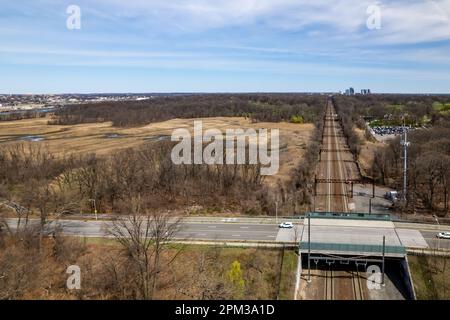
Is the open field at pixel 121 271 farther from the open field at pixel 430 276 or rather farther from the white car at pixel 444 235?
the white car at pixel 444 235

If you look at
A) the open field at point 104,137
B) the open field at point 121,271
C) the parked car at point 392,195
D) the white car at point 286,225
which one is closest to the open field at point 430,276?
the open field at point 121,271

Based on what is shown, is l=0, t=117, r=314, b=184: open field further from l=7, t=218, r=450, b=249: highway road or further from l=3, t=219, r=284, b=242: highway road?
l=3, t=219, r=284, b=242: highway road

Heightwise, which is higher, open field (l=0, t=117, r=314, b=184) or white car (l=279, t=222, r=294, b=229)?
open field (l=0, t=117, r=314, b=184)

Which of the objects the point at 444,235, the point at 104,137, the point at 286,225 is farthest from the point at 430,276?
the point at 104,137

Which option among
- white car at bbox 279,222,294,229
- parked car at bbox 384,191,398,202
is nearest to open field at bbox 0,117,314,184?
parked car at bbox 384,191,398,202

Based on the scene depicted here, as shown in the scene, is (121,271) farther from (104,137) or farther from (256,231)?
(104,137)

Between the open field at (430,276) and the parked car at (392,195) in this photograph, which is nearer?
the open field at (430,276)

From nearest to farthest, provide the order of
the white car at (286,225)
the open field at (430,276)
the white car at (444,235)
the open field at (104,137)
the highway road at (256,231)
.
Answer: the open field at (430,276) → the white car at (444,235) → the highway road at (256,231) → the white car at (286,225) → the open field at (104,137)

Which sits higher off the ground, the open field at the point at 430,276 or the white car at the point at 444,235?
the white car at the point at 444,235

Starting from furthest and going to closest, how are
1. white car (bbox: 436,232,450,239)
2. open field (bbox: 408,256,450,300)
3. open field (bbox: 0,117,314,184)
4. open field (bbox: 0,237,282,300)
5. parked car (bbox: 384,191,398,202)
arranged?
open field (bbox: 0,117,314,184), parked car (bbox: 384,191,398,202), white car (bbox: 436,232,450,239), open field (bbox: 0,237,282,300), open field (bbox: 408,256,450,300)

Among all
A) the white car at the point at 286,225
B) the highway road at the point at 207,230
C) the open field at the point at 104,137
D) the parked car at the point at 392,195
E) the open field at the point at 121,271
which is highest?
the open field at the point at 104,137
